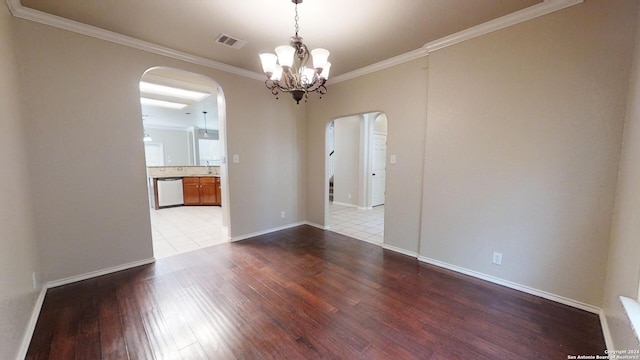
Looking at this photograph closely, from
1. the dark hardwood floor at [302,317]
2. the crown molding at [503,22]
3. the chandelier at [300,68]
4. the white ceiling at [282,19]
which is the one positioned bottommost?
the dark hardwood floor at [302,317]

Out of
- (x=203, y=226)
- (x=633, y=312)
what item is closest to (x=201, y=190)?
(x=203, y=226)

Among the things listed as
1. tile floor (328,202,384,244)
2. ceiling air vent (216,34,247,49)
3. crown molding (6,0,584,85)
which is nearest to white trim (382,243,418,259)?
tile floor (328,202,384,244)

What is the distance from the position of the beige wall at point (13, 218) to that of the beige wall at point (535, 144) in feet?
11.9

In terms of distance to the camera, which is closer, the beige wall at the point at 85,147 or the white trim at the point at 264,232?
the beige wall at the point at 85,147

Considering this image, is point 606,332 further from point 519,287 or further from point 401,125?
point 401,125

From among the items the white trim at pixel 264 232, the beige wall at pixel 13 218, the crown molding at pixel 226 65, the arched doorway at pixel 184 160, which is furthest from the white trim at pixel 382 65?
the beige wall at pixel 13 218

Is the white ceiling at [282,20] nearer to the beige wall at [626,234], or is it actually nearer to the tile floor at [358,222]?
the beige wall at [626,234]

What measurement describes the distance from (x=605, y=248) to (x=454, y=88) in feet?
6.33

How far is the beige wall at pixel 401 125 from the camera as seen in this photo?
3062 millimetres

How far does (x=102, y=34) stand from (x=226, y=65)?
1.34 metres

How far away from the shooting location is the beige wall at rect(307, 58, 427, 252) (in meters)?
Answer: 3.06

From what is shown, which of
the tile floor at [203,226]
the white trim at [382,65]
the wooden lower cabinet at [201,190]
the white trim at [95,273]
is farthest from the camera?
the wooden lower cabinet at [201,190]

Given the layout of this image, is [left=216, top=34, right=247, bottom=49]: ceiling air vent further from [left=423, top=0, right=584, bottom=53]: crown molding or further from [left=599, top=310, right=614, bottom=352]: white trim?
[left=599, top=310, right=614, bottom=352]: white trim

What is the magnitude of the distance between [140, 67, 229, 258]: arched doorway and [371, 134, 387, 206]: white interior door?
3796 millimetres
